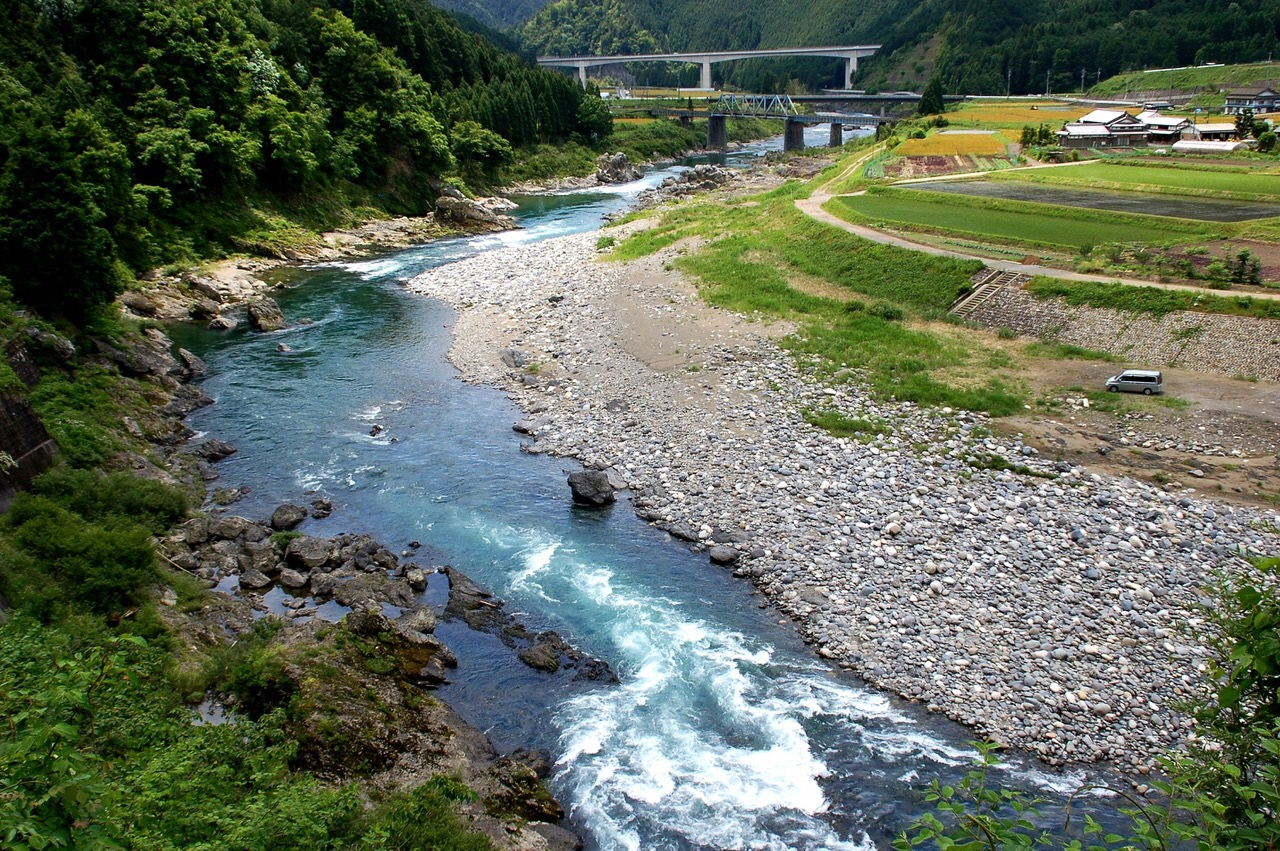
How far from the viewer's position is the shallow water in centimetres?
4819

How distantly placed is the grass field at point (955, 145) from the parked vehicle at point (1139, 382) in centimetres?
5315

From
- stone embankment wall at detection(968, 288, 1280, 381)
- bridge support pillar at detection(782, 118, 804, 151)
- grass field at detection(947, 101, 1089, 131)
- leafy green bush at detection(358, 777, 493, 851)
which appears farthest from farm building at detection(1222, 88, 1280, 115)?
leafy green bush at detection(358, 777, 493, 851)

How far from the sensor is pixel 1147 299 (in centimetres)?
3703

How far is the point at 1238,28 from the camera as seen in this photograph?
442 feet

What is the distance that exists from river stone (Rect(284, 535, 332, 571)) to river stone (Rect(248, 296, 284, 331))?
22868 millimetres

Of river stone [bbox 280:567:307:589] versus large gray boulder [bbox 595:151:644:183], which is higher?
large gray boulder [bbox 595:151:644:183]

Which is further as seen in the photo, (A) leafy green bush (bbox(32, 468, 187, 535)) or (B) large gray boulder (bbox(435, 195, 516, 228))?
(B) large gray boulder (bbox(435, 195, 516, 228))

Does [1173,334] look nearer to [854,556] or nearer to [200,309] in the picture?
[854,556]

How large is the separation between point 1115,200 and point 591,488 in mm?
45560

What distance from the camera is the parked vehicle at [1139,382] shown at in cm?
3089

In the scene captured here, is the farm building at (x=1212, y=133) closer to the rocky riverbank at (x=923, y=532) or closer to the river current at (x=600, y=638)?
the rocky riverbank at (x=923, y=532)

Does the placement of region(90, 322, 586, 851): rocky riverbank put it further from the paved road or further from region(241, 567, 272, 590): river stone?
the paved road

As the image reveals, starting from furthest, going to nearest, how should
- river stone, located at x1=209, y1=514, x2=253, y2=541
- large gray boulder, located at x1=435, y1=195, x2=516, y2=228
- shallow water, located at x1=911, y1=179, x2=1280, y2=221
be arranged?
large gray boulder, located at x1=435, y1=195, x2=516, y2=228
shallow water, located at x1=911, y1=179, x2=1280, y2=221
river stone, located at x1=209, y1=514, x2=253, y2=541

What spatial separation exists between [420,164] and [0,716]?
76.0 metres
